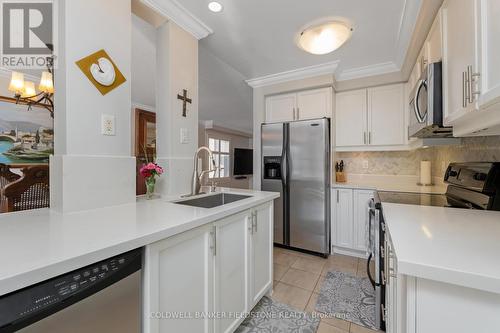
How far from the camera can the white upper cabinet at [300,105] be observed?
2760 mm

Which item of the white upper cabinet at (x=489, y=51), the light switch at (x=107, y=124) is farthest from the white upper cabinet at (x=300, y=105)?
the light switch at (x=107, y=124)

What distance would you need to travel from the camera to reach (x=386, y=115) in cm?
271

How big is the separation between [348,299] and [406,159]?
2083 mm

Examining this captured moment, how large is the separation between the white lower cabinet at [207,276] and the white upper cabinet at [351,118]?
191 centimetres

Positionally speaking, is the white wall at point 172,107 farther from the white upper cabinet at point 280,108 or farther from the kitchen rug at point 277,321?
the white upper cabinet at point 280,108

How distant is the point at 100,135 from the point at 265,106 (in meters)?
2.33

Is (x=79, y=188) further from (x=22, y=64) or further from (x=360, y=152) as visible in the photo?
(x=360, y=152)

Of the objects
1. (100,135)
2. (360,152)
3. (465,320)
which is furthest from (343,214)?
(100,135)

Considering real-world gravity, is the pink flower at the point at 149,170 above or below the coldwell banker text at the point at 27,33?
below

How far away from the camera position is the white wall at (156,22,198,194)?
1.72 m

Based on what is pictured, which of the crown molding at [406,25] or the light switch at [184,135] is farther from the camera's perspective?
the light switch at [184,135]

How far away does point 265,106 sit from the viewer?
10.4 feet

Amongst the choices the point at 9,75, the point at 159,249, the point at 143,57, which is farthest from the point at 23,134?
the point at 159,249

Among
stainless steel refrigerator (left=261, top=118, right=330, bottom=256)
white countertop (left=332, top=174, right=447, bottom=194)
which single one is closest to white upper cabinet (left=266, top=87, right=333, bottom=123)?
stainless steel refrigerator (left=261, top=118, right=330, bottom=256)
